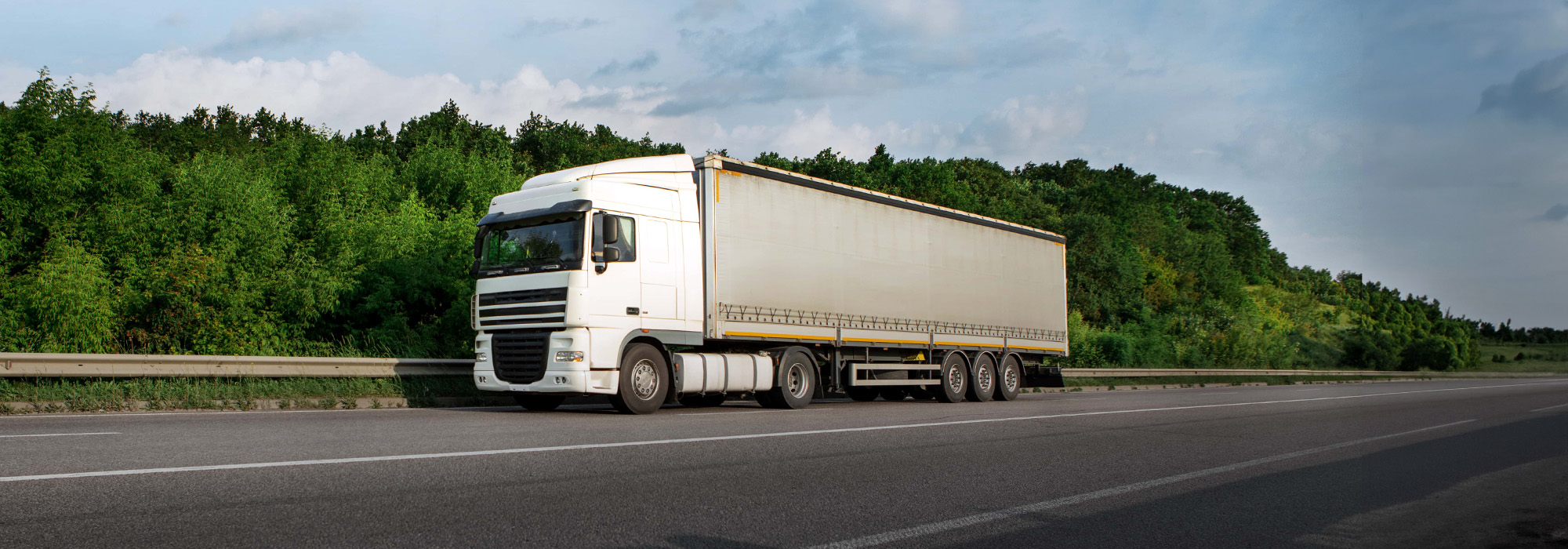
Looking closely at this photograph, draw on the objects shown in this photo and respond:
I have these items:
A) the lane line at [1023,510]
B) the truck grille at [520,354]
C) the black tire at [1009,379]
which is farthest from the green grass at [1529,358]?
the truck grille at [520,354]

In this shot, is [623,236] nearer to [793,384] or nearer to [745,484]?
[793,384]

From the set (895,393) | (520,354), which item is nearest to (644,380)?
(520,354)

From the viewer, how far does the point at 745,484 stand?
637 centimetres

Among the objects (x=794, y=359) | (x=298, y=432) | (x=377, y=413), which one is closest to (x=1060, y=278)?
(x=794, y=359)

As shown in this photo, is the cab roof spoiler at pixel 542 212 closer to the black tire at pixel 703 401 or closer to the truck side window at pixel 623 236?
the truck side window at pixel 623 236

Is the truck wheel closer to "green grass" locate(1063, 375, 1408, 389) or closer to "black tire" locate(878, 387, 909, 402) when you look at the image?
"black tire" locate(878, 387, 909, 402)

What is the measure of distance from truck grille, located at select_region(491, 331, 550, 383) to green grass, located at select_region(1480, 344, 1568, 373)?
7791 cm

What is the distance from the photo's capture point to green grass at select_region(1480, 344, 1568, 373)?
7206cm

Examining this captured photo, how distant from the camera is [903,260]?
17.2 m

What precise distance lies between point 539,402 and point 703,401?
2.99m

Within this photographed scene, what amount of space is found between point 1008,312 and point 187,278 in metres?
16.8

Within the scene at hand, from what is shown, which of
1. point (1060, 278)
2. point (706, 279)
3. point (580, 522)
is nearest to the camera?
point (580, 522)

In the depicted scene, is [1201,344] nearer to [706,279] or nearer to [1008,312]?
[1008,312]

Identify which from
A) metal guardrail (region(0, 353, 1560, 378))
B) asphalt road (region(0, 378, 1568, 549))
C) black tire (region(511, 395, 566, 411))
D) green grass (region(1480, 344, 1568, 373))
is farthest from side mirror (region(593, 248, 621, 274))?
green grass (region(1480, 344, 1568, 373))
